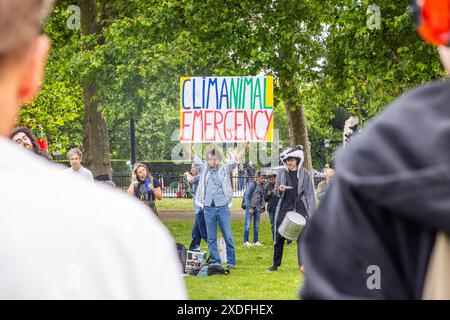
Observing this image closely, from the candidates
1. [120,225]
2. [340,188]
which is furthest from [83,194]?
[340,188]

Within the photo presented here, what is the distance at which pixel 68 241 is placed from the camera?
1.23 meters

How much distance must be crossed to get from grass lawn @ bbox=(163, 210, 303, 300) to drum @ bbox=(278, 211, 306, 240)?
69 centimetres

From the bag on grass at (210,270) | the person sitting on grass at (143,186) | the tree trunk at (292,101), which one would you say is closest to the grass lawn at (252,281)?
the bag on grass at (210,270)

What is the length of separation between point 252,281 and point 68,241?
1294cm

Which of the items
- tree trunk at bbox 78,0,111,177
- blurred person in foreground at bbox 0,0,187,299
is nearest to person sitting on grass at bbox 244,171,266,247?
tree trunk at bbox 78,0,111,177

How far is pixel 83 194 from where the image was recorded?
1260 mm

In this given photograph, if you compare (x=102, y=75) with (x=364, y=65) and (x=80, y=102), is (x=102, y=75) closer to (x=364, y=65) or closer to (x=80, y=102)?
(x=364, y=65)

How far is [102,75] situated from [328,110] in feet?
20.9

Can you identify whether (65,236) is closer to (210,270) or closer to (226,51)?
(210,270)

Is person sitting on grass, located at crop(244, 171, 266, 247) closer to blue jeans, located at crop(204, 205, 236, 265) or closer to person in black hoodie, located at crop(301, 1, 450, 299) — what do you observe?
blue jeans, located at crop(204, 205, 236, 265)

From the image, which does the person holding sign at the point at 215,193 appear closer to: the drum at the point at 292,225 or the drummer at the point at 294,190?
the drummer at the point at 294,190

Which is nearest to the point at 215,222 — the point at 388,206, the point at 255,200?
the point at 255,200

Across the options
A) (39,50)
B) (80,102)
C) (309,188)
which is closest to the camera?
(39,50)

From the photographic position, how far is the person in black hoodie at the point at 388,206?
1420 mm
